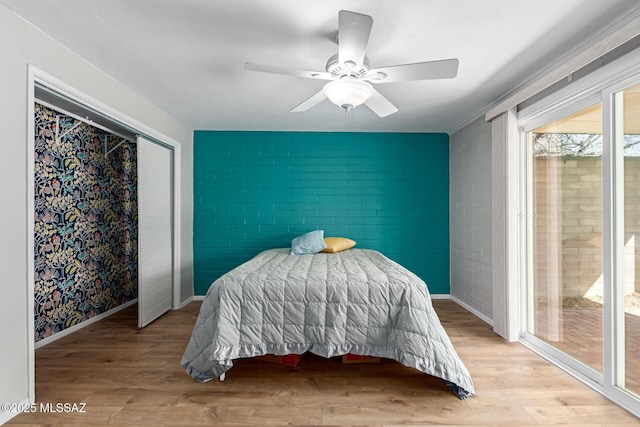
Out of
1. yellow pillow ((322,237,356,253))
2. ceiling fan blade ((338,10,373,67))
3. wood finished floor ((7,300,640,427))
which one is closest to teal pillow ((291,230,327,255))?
yellow pillow ((322,237,356,253))

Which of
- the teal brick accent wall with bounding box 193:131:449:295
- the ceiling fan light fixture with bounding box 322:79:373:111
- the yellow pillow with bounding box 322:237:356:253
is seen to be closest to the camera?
the ceiling fan light fixture with bounding box 322:79:373:111

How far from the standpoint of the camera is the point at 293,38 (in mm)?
2035

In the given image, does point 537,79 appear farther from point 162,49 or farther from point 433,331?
point 162,49

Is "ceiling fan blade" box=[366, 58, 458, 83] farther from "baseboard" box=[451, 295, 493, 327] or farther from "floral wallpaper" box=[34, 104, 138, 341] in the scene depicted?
"floral wallpaper" box=[34, 104, 138, 341]

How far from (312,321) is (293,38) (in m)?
1.86

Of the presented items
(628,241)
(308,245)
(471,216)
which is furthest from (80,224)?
(628,241)

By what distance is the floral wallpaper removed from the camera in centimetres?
287

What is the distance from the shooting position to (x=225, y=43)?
2111 millimetres

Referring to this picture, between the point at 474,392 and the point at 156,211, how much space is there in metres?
3.38

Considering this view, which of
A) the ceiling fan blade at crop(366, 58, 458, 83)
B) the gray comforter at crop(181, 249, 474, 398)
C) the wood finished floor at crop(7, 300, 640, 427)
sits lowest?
the wood finished floor at crop(7, 300, 640, 427)

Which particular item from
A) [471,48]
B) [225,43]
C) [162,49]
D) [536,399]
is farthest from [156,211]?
[536,399]

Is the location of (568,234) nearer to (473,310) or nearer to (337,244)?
(473,310)

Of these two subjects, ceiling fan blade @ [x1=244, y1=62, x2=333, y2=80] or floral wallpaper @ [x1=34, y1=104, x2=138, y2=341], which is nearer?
ceiling fan blade @ [x1=244, y1=62, x2=333, y2=80]

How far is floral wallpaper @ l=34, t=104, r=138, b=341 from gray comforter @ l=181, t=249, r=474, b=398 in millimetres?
1798
